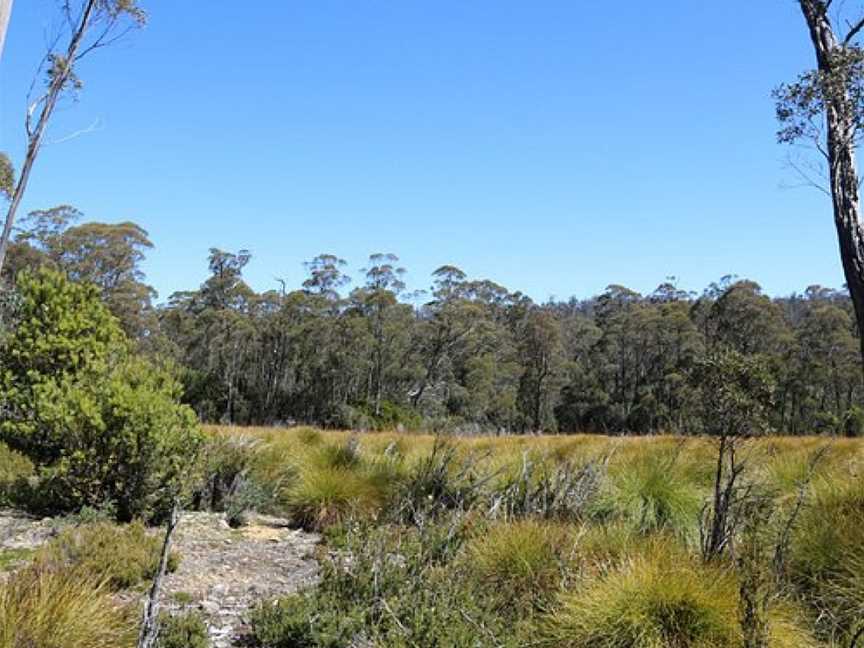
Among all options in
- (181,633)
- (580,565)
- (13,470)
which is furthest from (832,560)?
(13,470)

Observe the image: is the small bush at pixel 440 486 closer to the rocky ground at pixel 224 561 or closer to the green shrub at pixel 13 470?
the rocky ground at pixel 224 561

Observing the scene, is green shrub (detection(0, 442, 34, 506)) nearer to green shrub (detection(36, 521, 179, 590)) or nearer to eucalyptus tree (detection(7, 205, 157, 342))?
green shrub (detection(36, 521, 179, 590))

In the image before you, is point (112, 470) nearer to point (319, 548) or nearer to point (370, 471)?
point (319, 548)

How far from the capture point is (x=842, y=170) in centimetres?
686

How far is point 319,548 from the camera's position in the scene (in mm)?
6758

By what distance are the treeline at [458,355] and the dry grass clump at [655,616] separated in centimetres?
3545

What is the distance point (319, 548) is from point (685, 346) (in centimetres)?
4987

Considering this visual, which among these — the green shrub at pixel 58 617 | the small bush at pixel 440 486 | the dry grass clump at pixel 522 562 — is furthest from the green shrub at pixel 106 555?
→ the small bush at pixel 440 486

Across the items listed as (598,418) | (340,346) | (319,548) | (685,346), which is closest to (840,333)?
(685,346)

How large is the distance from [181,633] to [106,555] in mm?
1582

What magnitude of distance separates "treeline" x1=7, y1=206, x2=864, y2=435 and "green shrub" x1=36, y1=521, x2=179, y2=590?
111 ft

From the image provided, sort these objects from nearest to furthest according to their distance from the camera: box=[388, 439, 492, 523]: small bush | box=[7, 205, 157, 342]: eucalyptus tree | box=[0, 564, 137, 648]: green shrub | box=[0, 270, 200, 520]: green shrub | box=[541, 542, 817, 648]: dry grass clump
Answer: box=[0, 564, 137, 648]: green shrub
box=[541, 542, 817, 648]: dry grass clump
box=[0, 270, 200, 520]: green shrub
box=[388, 439, 492, 523]: small bush
box=[7, 205, 157, 342]: eucalyptus tree

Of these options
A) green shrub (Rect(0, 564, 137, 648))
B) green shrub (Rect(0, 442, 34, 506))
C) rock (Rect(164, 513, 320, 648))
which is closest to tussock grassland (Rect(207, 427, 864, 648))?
rock (Rect(164, 513, 320, 648))

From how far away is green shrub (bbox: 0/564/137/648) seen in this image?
3287mm
